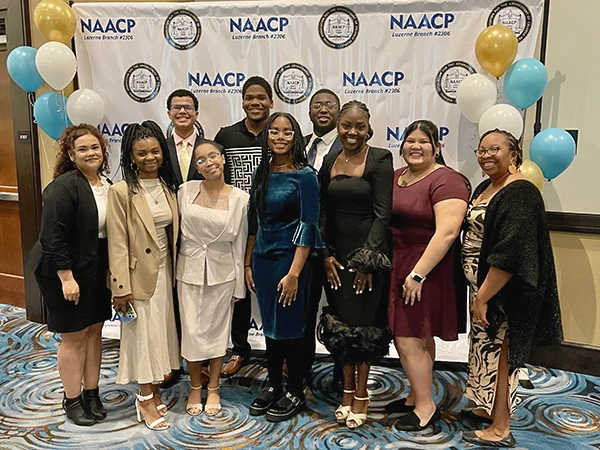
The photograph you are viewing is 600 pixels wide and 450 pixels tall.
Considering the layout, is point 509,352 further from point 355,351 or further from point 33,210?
point 33,210

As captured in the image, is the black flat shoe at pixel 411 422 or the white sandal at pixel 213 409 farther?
the white sandal at pixel 213 409

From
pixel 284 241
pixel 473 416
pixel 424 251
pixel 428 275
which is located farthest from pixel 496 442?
pixel 284 241

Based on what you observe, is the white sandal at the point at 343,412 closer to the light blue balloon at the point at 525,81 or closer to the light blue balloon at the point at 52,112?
the light blue balloon at the point at 525,81

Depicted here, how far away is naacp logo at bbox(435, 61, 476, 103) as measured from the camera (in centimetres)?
319

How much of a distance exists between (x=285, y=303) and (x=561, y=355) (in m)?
2.05

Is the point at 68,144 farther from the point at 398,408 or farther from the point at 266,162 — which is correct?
the point at 398,408

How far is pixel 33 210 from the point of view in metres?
4.07

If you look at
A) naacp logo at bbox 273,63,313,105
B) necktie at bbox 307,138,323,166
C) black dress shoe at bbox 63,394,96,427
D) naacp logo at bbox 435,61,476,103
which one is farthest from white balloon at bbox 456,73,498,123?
black dress shoe at bbox 63,394,96,427

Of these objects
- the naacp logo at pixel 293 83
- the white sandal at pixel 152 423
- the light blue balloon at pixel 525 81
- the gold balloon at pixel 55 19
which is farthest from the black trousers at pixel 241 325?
the gold balloon at pixel 55 19

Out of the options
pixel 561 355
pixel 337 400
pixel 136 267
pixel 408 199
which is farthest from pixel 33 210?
pixel 561 355

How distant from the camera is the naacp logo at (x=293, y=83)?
3422mm

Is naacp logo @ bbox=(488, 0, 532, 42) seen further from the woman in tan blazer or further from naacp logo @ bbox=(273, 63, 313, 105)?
the woman in tan blazer

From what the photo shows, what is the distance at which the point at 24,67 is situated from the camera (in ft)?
11.0

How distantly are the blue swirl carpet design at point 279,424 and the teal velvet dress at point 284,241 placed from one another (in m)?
0.53
